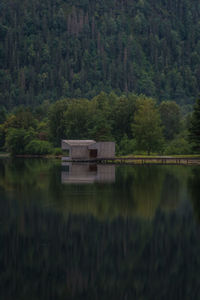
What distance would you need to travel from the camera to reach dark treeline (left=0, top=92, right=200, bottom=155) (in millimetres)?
115062

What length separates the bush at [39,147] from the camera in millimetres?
137375

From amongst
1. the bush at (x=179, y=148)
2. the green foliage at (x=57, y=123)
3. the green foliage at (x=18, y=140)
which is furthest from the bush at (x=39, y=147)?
the bush at (x=179, y=148)

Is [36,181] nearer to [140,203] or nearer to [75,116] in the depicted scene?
[140,203]

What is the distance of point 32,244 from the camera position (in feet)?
90.0

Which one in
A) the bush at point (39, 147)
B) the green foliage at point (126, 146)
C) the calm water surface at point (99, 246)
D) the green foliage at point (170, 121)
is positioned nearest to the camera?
the calm water surface at point (99, 246)

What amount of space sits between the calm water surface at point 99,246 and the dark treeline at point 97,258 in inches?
1.5

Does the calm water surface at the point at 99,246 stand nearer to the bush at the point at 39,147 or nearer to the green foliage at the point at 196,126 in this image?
the green foliage at the point at 196,126

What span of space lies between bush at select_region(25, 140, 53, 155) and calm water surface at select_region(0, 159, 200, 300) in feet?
296

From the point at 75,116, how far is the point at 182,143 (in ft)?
110

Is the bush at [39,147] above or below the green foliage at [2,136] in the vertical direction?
below

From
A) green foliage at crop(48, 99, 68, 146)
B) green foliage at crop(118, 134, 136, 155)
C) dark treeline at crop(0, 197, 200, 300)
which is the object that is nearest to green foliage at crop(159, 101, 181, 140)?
green foliage at crop(118, 134, 136, 155)

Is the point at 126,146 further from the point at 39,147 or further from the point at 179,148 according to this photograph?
the point at 39,147

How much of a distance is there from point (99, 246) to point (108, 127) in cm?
9714

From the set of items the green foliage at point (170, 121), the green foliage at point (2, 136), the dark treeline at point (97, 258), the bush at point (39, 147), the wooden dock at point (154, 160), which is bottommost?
the dark treeline at point (97, 258)
